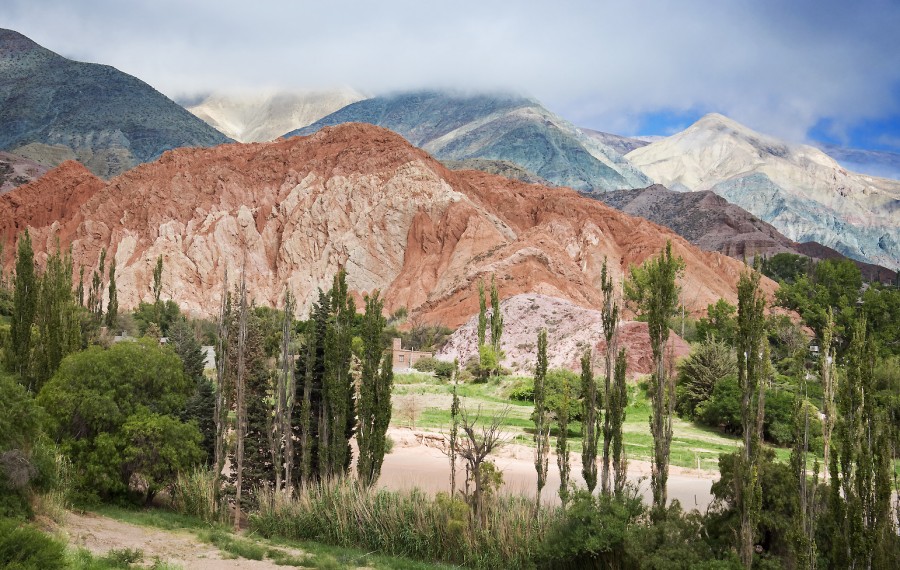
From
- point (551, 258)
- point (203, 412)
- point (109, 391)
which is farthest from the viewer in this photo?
point (551, 258)

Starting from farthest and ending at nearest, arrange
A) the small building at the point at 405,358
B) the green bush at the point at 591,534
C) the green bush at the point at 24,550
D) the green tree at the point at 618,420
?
the small building at the point at 405,358 < the green tree at the point at 618,420 < the green bush at the point at 591,534 < the green bush at the point at 24,550

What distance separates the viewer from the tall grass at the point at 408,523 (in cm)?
1468

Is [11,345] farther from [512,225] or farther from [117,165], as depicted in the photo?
[117,165]

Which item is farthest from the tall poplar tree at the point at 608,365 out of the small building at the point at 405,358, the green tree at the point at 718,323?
the green tree at the point at 718,323

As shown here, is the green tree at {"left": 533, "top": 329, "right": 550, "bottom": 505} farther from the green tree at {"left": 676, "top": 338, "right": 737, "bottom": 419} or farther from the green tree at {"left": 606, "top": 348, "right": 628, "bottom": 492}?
the green tree at {"left": 676, "top": 338, "right": 737, "bottom": 419}

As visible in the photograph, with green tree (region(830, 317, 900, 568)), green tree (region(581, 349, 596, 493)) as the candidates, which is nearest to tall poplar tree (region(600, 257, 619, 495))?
green tree (region(581, 349, 596, 493))

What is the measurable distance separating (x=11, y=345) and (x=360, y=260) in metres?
63.0

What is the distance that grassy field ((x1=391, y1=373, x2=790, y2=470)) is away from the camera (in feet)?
84.6

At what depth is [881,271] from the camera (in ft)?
454

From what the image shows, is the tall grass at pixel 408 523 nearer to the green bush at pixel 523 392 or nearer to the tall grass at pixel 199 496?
the tall grass at pixel 199 496

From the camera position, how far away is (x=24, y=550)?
31.6 feet

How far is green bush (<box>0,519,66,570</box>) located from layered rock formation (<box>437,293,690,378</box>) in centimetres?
3423

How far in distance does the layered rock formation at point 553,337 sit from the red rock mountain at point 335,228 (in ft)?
49.6

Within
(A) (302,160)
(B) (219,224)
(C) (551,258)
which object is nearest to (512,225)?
(C) (551,258)
